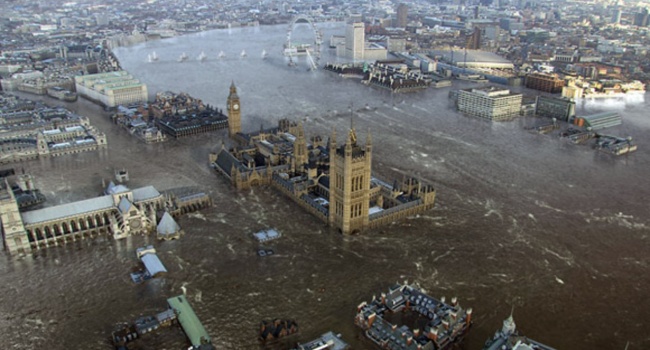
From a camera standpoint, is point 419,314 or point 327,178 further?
point 327,178

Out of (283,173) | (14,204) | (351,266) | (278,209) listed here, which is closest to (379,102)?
(283,173)

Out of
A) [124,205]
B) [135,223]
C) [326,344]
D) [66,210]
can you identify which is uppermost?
[124,205]

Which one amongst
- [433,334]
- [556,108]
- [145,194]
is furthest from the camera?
[556,108]

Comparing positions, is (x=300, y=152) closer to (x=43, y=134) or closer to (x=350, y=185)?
(x=350, y=185)

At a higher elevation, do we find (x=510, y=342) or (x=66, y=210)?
(x=66, y=210)

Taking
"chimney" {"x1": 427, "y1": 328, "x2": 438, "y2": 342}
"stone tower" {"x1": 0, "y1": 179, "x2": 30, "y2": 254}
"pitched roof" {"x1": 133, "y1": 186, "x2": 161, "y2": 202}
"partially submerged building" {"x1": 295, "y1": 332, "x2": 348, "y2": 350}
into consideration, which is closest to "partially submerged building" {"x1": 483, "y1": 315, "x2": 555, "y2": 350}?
"chimney" {"x1": 427, "y1": 328, "x2": 438, "y2": 342}

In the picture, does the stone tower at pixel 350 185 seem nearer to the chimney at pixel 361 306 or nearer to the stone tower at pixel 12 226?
the chimney at pixel 361 306

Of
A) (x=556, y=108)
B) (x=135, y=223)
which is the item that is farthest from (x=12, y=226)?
(x=556, y=108)

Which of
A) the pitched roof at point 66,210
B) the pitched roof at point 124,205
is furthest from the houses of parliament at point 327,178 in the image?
the pitched roof at point 66,210
